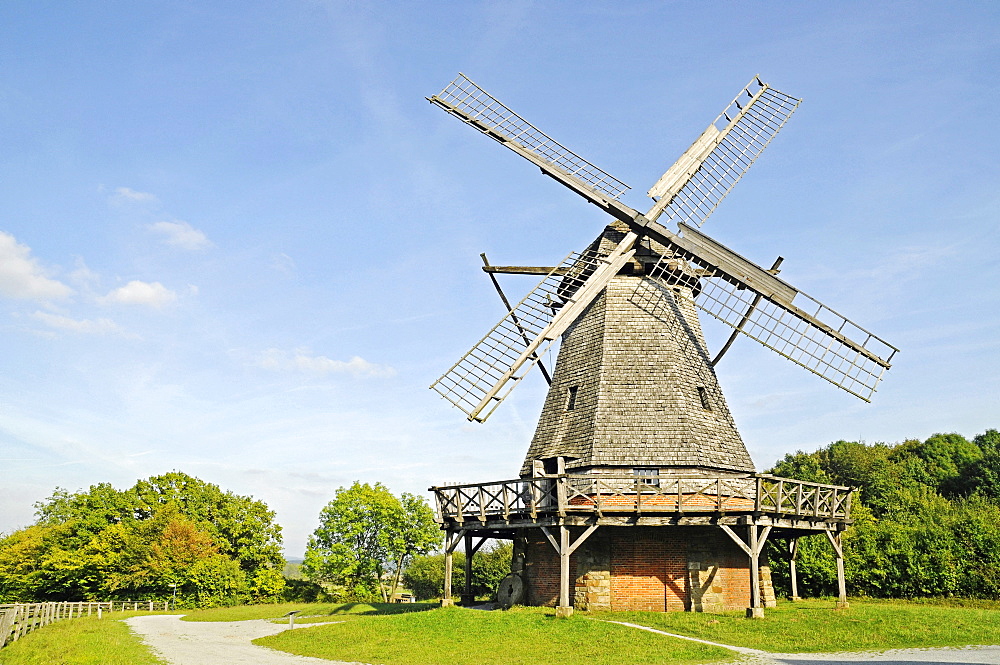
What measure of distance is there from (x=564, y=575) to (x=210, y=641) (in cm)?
955

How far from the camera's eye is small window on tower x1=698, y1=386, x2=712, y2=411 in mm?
19406

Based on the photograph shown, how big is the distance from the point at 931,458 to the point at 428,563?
1368 inches

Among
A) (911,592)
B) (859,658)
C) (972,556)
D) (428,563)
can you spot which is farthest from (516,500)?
(428,563)

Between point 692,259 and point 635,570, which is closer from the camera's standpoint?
point 635,570

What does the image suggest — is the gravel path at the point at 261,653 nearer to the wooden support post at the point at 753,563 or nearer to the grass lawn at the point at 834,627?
the grass lawn at the point at 834,627

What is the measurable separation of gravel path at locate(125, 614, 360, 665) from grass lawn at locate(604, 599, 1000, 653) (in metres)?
7.21

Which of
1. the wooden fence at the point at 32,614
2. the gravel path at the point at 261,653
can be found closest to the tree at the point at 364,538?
the wooden fence at the point at 32,614

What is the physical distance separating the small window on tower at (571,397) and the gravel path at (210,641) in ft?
28.9

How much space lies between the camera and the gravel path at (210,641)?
14.4 meters

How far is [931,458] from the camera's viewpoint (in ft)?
164

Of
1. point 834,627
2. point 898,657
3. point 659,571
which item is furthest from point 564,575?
point 898,657

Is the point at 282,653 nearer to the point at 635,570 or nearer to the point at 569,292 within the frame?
the point at 635,570

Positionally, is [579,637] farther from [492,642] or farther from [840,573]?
[840,573]

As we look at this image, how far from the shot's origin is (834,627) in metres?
15.2
